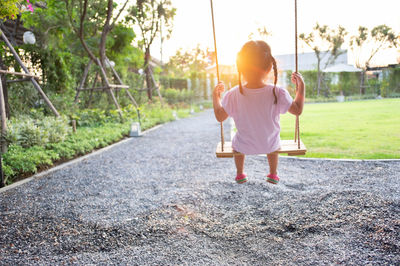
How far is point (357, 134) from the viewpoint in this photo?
24.2 ft

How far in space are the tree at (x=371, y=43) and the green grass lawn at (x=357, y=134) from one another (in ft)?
3.18

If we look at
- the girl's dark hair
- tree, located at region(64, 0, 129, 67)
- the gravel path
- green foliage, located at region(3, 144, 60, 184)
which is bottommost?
the gravel path

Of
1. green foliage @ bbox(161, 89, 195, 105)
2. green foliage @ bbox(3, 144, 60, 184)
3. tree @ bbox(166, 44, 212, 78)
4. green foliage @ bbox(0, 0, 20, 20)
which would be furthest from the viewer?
tree @ bbox(166, 44, 212, 78)

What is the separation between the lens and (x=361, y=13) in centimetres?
445

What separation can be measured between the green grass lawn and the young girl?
332 cm

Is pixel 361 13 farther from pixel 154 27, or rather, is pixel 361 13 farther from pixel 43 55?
pixel 154 27

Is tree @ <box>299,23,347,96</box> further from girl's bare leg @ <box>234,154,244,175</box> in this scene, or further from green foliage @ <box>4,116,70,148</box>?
girl's bare leg @ <box>234,154,244,175</box>

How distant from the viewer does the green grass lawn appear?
552 cm

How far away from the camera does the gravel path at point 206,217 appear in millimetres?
2293

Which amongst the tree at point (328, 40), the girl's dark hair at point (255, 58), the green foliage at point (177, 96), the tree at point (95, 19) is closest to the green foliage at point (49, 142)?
the tree at point (95, 19)

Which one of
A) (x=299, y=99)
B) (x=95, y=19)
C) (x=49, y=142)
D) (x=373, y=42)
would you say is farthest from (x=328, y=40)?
(x=299, y=99)

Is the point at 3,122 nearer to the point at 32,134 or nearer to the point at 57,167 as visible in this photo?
the point at 32,134

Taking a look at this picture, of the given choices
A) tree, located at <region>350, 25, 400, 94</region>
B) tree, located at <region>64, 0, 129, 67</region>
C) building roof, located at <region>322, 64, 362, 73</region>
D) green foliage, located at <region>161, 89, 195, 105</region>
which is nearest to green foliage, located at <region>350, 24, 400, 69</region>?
tree, located at <region>350, 25, 400, 94</region>

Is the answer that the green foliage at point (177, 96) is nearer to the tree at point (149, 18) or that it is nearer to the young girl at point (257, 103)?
the tree at point (149, 18)
